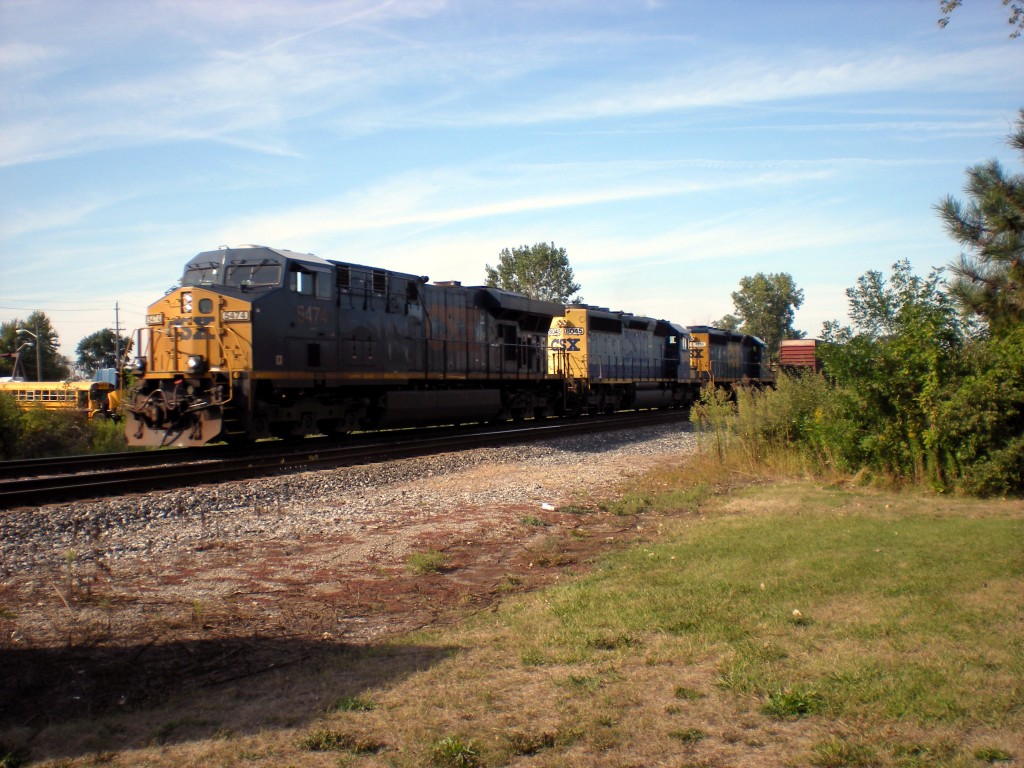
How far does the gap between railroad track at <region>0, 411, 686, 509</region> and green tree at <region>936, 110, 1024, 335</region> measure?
9401 millimetres

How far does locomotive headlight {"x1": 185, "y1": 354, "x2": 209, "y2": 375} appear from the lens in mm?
14195

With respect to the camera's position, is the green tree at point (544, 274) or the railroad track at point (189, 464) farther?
the green tree at point (544, 274)

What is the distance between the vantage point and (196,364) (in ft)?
46.6

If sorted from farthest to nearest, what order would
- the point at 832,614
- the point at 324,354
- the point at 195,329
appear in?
1. the point at 324,354
2. the point at 195,329
3. the point at 832,614

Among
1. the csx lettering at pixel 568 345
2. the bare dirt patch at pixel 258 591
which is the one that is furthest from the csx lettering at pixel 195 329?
the csx lettering at pixel 568 345

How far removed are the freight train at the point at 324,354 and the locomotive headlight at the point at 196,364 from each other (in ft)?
0.11

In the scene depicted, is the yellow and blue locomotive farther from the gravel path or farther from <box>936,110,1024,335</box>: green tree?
<box>936,110,1024,335</box>: green tree

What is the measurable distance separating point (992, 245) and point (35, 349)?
96.2m

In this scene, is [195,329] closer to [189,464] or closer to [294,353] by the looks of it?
[294,353]

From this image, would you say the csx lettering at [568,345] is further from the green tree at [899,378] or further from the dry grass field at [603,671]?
the dry grass field at [603,671]

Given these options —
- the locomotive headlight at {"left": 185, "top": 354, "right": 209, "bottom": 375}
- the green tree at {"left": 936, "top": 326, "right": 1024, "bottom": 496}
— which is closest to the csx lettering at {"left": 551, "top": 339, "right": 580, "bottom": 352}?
the locomotive headlight at {"left": 185, "top": 354, "right": 209, "bottom": 375}

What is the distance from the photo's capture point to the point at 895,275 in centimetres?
1166

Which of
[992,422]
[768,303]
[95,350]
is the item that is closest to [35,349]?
[95,350]

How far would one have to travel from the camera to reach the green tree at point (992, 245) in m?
9.12
